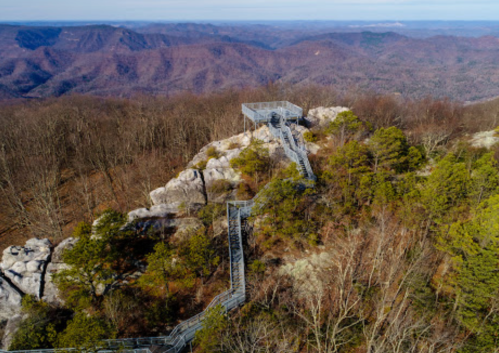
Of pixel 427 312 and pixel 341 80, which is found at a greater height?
pixel 341 80

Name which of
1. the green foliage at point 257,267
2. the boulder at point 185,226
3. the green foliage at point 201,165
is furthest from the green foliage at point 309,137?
the green foliage at point 257,267

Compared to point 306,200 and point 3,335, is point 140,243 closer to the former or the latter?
point 3,335

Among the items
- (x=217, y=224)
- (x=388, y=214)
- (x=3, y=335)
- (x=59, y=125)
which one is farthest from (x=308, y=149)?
(x=59, y=125)

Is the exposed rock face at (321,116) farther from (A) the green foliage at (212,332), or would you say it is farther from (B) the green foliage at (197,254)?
(A) the green foliage at (212,332)

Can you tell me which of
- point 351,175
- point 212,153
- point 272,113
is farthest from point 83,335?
point 272,113

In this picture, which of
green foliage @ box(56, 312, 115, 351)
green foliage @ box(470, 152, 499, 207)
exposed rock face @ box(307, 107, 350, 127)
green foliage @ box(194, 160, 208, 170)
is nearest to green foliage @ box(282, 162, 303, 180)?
green foliage @ box(194, 160, 208, 170)

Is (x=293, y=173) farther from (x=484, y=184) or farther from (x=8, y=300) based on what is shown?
(x=8, y=300)
